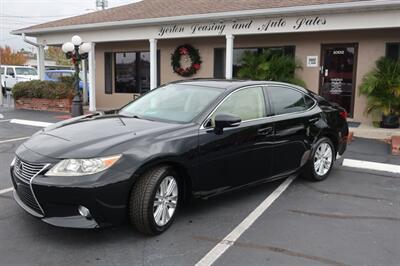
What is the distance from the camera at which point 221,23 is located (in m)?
12.1

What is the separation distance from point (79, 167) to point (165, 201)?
914 millimetres

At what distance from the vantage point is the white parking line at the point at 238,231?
3.66 meters

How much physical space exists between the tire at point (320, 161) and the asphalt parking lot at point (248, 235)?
14.1 inches

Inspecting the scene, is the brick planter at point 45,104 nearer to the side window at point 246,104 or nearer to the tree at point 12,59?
the side window at point 246,104

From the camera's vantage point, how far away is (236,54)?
13.6m

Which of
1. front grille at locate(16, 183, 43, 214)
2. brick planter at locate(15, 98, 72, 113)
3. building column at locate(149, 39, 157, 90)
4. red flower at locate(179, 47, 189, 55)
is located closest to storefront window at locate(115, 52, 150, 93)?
red flower at locate(179, 47, 189, 55)

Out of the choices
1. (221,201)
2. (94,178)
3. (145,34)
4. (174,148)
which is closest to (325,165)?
(221,201)

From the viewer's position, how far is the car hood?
3.86 meters

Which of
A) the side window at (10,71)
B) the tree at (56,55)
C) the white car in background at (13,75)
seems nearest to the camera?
the white car in background at (13,75)

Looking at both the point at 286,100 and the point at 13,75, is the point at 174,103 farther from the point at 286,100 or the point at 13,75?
the point at 13,75

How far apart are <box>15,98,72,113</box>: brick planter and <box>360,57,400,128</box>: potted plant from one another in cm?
1000

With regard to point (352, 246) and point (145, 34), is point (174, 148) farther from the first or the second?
point (145, 34)

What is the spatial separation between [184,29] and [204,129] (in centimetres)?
888

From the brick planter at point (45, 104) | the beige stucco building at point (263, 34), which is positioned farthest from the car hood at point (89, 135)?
the brick planter at point (45, 104)
